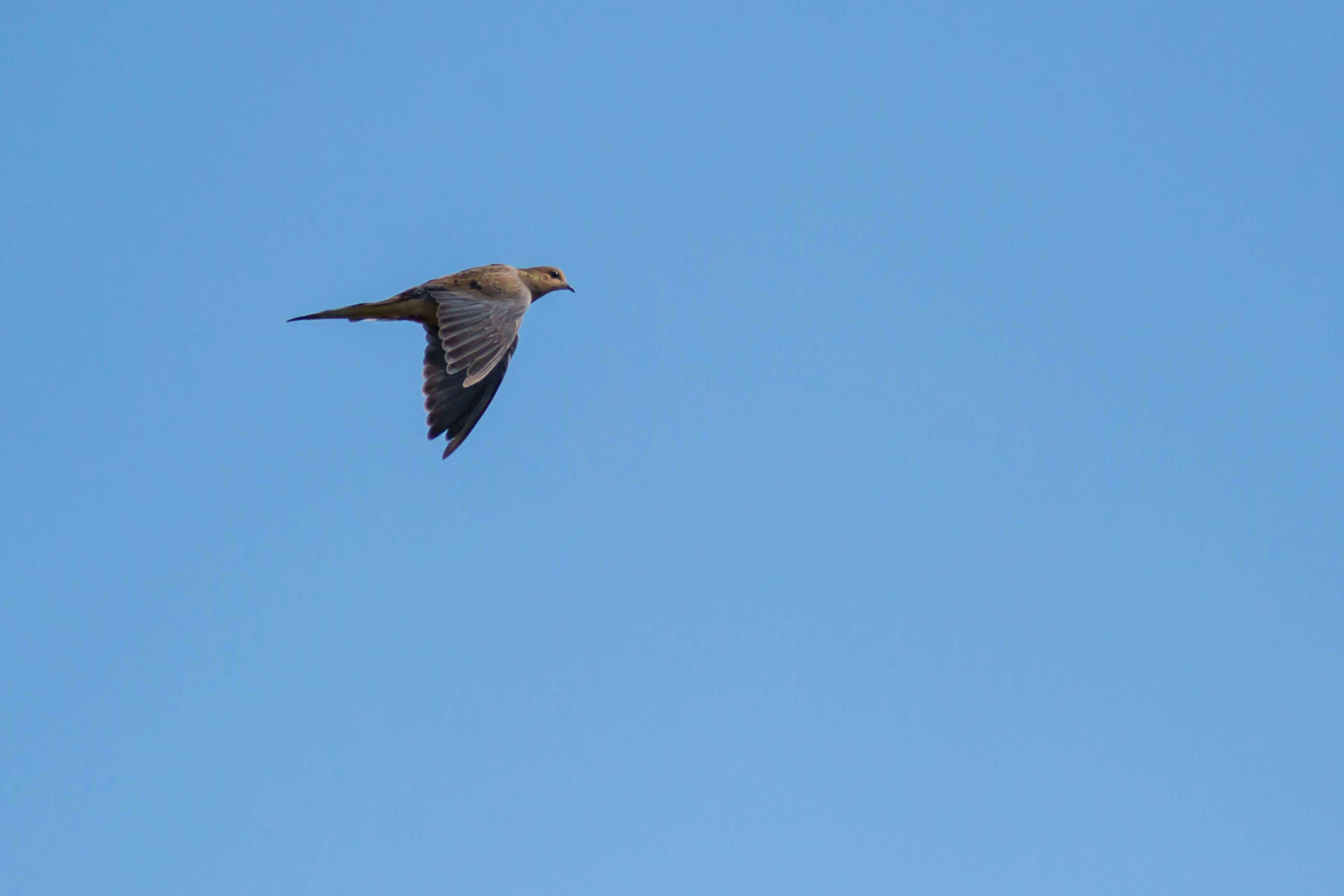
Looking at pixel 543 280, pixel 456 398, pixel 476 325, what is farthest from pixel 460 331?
pixel 543 280

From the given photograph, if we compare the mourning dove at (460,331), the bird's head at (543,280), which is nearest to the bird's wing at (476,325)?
the mourning dove at (460,331)

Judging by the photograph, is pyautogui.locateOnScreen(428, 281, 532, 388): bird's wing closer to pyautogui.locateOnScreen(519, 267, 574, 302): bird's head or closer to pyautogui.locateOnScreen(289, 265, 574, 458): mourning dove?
pyautogui.locateOnScreen(289, 265, 574, 458): mourning dove

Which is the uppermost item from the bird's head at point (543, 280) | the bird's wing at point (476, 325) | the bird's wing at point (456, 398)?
the bird's head at point (543, 280)

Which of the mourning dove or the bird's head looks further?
the bird's head

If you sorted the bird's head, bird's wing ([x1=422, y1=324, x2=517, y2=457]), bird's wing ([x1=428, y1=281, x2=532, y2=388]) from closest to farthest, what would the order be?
1. bird's wing ([x1=428, y1=281, x2=532, y2=388])
2. bird's wing ([x1=422, y1=324, x2=517, y2=457])
3. the bird's head

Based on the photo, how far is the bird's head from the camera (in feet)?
64.8

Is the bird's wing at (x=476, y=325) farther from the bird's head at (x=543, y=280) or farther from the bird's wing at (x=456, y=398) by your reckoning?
the bird's head at (x=543, y=280)

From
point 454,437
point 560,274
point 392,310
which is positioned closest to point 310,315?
point 392,310

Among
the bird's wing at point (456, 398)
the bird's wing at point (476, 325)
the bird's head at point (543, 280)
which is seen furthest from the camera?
the bird's head at point (543, 280)

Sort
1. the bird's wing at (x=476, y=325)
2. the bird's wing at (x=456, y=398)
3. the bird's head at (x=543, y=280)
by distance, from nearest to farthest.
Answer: the bird's wing at (x=476, y=325)
the bird's wing at (x=456, y=398)
the bird's head at (x=543, y=280)

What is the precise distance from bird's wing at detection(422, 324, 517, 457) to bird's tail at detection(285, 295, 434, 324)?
0.75 metres

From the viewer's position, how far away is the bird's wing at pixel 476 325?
1645 cm

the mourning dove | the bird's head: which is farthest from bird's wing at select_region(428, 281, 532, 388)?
the bird's head

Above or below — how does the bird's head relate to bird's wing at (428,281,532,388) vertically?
above
